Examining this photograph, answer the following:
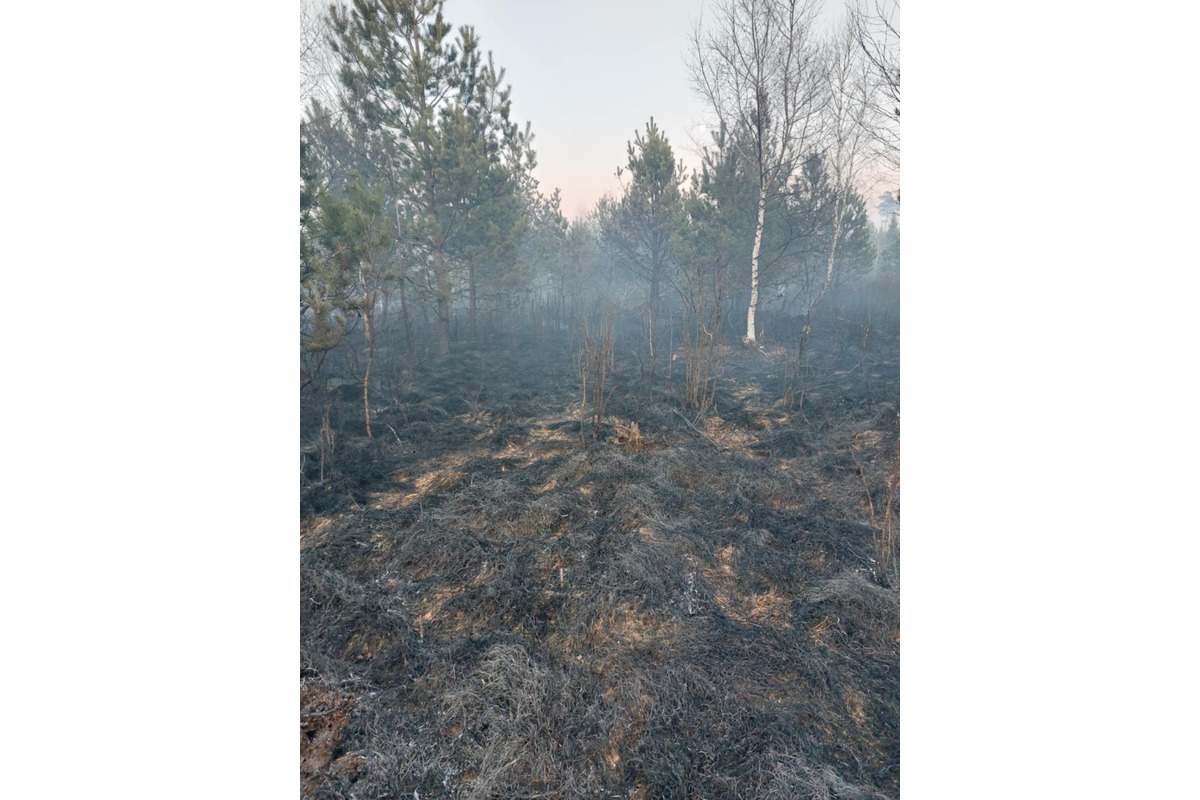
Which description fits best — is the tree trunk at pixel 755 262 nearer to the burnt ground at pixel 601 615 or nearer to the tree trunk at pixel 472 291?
the burnt ground at pixel 601 615

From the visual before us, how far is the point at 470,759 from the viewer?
1391 mm

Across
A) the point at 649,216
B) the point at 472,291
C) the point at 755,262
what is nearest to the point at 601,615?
the point at 472,291

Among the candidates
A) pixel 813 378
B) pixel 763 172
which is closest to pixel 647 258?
pixel 763 172

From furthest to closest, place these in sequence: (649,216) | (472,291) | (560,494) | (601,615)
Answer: (649,216) < (472,291) < (560,494) < (601,615)

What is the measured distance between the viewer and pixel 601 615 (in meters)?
1.97

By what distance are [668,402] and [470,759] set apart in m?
3.83

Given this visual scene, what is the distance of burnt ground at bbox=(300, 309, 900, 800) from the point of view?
1.38 metres

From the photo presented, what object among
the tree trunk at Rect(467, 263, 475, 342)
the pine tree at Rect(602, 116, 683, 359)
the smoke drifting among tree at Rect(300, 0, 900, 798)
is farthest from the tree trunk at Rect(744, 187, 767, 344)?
the tree trunk at Rect(467, 263, 475, 342)

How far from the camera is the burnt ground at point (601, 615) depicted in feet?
4.52

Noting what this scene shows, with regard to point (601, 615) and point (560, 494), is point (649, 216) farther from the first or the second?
point (601, 615)

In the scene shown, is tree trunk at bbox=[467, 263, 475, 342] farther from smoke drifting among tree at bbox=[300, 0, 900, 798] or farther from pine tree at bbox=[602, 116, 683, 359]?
pine tree at bbox=[602, 116, 683, 359]

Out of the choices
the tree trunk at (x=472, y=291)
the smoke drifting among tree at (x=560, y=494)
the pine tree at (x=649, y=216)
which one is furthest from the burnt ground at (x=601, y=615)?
the pine tree at (x=649, y=216)

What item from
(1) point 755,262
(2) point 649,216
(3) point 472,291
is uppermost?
(2) point 649,216

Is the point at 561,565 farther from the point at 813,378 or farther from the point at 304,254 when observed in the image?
the point at 813,378
